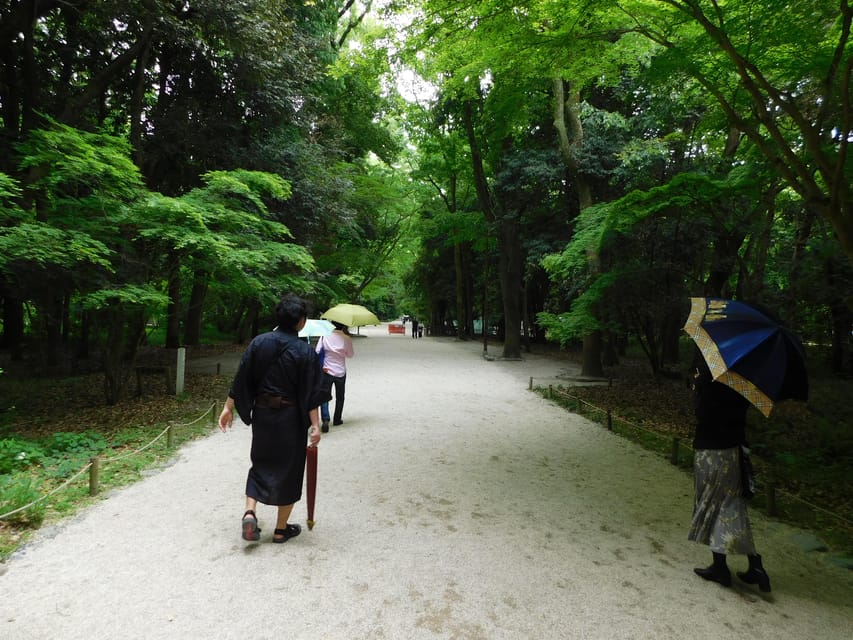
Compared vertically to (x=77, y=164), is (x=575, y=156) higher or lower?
higher

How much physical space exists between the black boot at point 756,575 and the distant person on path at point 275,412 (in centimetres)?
327

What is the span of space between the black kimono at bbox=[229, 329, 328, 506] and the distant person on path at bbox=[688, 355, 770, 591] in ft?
9.63

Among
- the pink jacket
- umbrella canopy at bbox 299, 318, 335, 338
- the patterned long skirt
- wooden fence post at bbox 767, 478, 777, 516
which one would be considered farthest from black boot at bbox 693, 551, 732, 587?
umbrella canopy at bbox 299, 318, 335, 338

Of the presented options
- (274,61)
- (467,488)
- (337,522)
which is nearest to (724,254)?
(467,488)

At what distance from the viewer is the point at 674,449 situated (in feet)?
19.5

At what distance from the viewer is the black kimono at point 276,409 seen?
346 centimetres

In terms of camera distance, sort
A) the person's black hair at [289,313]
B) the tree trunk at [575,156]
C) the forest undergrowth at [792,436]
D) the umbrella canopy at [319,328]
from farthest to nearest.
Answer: the tree trunk at [575,156] → the umbrella canopy at [319,328] → the forest undergrowth at [792,436] → the person's black hair at [289,313]

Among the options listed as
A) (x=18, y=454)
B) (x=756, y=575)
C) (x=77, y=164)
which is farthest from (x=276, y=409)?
(x=77, y=164)

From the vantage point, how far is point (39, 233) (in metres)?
5.57

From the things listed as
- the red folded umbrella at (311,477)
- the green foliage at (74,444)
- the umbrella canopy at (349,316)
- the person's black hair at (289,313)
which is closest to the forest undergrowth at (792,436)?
the red folded umbrella at (311,477)

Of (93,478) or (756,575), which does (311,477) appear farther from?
(756,575)

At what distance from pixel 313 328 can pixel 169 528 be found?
355 centimetres

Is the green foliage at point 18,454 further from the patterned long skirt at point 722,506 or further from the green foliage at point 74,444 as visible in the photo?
the patterned long skirt at point 722,506

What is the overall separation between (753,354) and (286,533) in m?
3.61
